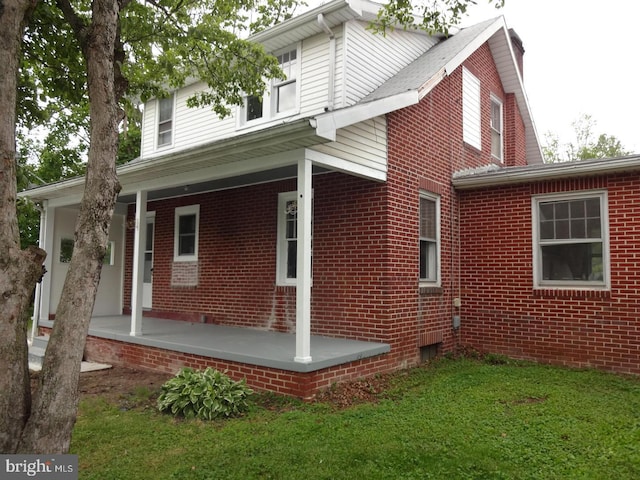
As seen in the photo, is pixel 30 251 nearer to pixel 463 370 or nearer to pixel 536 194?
pixel 463 370

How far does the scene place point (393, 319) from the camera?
7.17 meters

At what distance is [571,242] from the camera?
7.70 metres

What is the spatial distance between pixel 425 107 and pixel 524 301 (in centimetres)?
373

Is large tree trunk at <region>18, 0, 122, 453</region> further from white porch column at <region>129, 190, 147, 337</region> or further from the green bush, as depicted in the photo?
white porch column at <region>129, 190, 147, 337</region>

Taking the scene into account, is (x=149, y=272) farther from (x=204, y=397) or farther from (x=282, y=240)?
(x=204, y=397)

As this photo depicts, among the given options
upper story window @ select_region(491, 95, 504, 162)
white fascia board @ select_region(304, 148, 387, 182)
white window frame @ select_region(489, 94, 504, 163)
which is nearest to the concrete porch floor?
white fascia board @ select_region(304, 148, 387, 182)

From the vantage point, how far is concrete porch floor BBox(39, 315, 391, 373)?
5.89 m

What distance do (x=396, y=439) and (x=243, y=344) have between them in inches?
125

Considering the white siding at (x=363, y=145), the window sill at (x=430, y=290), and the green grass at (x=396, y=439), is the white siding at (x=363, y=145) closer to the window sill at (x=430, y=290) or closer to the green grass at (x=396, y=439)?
the window sill at (x=430, y=290)

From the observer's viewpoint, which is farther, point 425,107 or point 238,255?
point 238,255

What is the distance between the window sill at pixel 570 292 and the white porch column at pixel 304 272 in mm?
4312

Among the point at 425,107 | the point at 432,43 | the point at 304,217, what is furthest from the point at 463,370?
the point at 432,43

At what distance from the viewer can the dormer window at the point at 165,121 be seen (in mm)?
11875

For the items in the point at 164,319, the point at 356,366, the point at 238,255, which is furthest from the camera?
the point at 164,319
